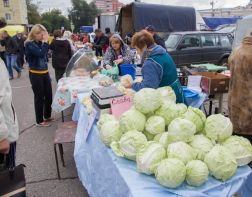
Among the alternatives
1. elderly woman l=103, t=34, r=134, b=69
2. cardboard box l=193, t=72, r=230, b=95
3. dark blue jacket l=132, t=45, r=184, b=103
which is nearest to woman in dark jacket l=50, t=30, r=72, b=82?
elderly woman l=103, t=34, r=134, b=69

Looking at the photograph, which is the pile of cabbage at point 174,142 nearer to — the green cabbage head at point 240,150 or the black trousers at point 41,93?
the green cabbage head at point 240,150

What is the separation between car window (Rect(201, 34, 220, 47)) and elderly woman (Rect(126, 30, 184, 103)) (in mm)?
7537

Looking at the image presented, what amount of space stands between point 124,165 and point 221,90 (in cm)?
338

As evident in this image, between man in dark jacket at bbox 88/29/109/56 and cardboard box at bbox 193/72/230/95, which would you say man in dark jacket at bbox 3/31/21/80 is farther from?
cardboard box at bbox 193/72/230/95

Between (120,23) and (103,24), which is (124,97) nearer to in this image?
(120,23)

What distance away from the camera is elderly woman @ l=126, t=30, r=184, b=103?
9.18 feet

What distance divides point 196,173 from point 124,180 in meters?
0.42

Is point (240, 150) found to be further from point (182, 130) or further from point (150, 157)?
point (150, 157)

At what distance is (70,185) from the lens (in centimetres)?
339

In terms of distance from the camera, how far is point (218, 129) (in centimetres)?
188

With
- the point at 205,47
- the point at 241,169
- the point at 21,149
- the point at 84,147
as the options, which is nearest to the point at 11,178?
the point at 84,147

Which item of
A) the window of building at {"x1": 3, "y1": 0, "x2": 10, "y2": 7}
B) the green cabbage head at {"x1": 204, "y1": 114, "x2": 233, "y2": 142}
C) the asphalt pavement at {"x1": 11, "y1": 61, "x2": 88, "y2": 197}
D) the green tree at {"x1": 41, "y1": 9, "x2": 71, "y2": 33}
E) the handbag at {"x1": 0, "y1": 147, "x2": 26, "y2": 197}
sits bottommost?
the asphalt pavement at {"x1": 11, "y1": 61, "x2": 88, "y2": 197}

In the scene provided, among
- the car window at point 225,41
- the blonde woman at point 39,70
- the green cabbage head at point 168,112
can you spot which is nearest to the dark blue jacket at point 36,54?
the blonde woman at point 39,70

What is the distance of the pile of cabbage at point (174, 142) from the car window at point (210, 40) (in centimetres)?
851
